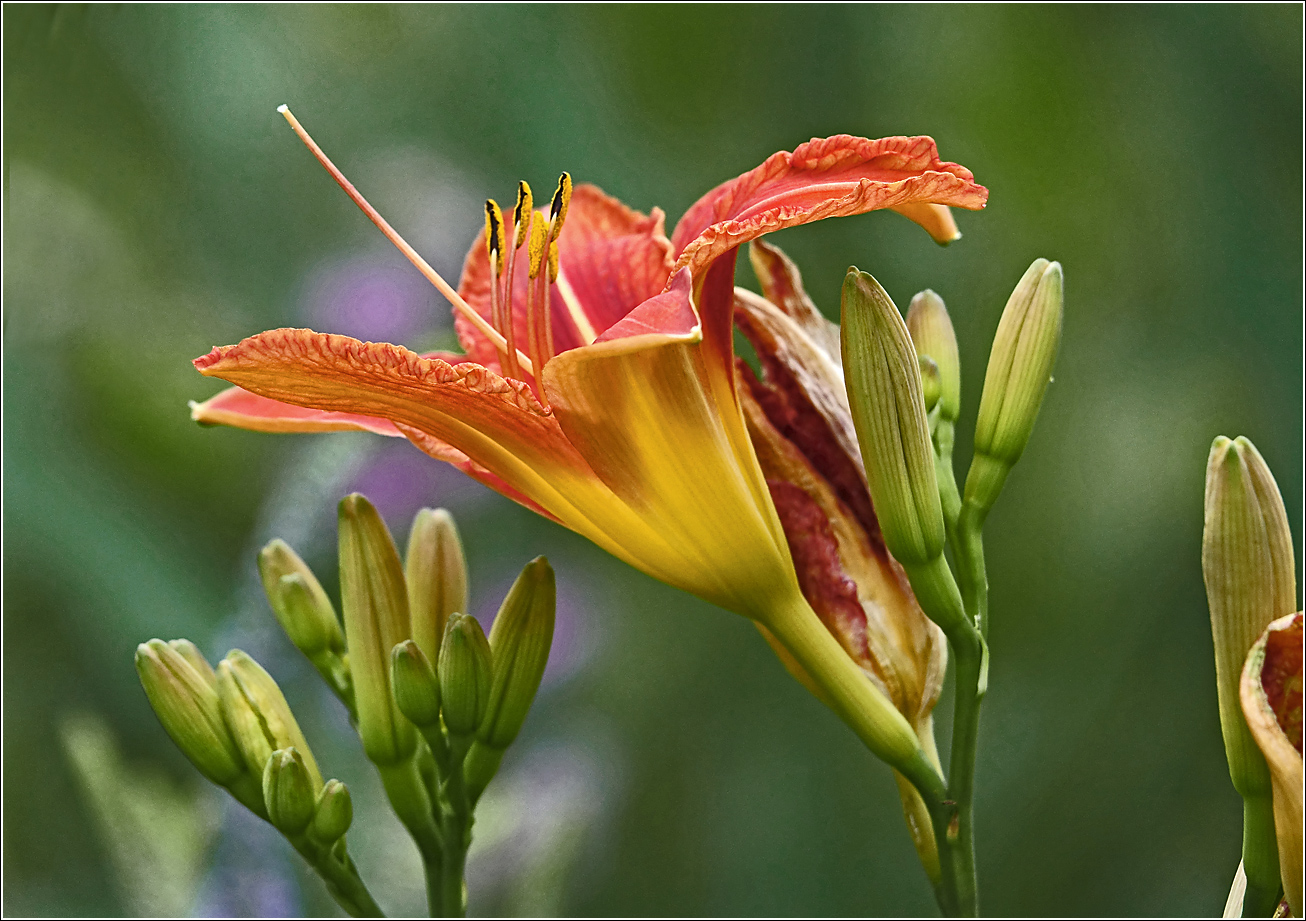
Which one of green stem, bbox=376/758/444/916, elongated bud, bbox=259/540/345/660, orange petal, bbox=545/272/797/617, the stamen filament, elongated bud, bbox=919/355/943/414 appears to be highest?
the stamen filament

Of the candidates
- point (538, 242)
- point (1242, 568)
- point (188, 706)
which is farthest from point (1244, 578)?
point (188, 706)

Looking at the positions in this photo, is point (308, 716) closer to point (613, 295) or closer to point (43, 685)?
point (43, 685)

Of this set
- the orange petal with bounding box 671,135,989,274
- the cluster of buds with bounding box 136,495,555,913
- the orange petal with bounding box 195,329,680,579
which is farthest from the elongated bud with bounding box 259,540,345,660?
the orange petal with bounding box 671,135,989,274

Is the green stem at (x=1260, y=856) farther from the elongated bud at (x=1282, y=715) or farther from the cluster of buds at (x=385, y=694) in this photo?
the cluster of buds at (x=385, y=694)

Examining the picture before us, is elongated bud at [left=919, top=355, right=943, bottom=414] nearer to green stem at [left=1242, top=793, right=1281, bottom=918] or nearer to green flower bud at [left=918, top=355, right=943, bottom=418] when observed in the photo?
green flower bud at [left=918, top=355, right=943, bottom=418]

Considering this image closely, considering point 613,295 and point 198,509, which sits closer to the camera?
point 613,295

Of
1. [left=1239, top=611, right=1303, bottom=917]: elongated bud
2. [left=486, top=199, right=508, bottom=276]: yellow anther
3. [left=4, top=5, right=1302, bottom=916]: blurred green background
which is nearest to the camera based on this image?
[left=1239, top=611, right=1303, bottom=917]: elongated bud

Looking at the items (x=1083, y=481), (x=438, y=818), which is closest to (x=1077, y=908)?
(x=1083, y=481)
